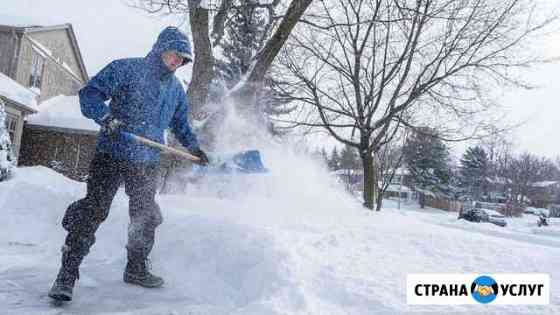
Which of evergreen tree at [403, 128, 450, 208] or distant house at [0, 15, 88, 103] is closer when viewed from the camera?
distant house at [0, 15, 88, 103]

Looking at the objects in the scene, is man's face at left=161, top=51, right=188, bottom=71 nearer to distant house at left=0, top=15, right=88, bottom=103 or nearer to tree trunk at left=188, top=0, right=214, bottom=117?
tree trunk at left=188, top=0, right=214, bottom=117

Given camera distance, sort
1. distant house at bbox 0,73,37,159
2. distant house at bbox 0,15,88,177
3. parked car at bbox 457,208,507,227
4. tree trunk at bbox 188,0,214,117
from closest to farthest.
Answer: tree trunk at bbox 188,0,214,117, distant house at bbox 0,73,37,159, distant house at bbox 0,15,88,177, parked car at bbox 457,208,507,227

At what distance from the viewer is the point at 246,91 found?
8.06 metres

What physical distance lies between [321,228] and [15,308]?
8.43 ft

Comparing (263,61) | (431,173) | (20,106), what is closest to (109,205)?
(263,61)

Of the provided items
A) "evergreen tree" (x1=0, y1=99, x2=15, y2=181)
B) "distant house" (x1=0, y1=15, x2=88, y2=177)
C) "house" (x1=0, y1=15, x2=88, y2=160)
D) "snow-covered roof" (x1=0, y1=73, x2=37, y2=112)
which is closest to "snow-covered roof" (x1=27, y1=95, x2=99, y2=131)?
"distant house" (x1=0, y1=15, x2=88, y2=177)

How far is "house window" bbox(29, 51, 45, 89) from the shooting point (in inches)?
715

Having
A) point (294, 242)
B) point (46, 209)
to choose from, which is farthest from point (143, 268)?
point (46, 209)

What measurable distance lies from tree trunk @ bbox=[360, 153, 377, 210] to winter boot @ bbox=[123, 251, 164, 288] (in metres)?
11.5

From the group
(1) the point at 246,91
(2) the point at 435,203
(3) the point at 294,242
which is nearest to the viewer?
(3) the point at 294,242

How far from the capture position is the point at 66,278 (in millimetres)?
2441

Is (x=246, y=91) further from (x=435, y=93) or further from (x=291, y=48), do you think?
(x=435, y=93)

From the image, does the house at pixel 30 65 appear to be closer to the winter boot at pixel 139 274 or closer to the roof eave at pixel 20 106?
the roof eave at pixel 20 106

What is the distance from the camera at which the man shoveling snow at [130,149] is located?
2.57 meters
